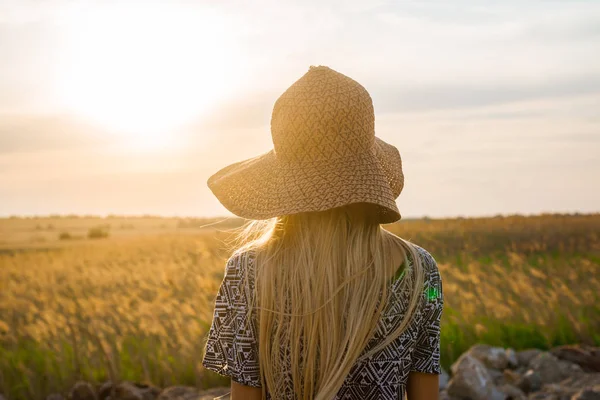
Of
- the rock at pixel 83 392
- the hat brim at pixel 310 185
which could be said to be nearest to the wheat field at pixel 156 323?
the rock at pixel 83 392

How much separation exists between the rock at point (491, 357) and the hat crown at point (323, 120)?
3.98 m

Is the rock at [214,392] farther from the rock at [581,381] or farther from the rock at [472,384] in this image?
the rock at [581,381]

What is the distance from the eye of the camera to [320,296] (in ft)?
5.43

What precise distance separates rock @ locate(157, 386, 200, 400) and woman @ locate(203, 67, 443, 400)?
339 centimetres

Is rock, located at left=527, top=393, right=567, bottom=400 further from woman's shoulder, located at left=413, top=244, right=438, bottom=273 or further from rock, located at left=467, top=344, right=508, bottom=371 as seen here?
woman's shoulder, located at left=413, top=244, right=438, bottom=273

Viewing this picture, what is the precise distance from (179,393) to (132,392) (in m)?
0.35

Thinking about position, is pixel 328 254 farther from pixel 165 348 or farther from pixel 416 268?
pixel 165 348

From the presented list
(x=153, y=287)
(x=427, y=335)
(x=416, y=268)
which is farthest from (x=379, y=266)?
(x=153, y=287)

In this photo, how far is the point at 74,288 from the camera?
8.50 meters

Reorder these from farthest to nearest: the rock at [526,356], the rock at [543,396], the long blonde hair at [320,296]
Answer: the rock at [526,356]
the rock at [543,396]
the long blonde hair at [320,296]

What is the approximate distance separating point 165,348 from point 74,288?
3.20 meters

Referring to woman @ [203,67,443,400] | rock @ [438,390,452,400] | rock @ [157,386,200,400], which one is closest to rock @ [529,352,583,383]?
rock @ [438,390,452,400]

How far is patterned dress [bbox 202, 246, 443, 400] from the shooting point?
1.74 meters

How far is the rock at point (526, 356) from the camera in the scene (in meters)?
5.49
